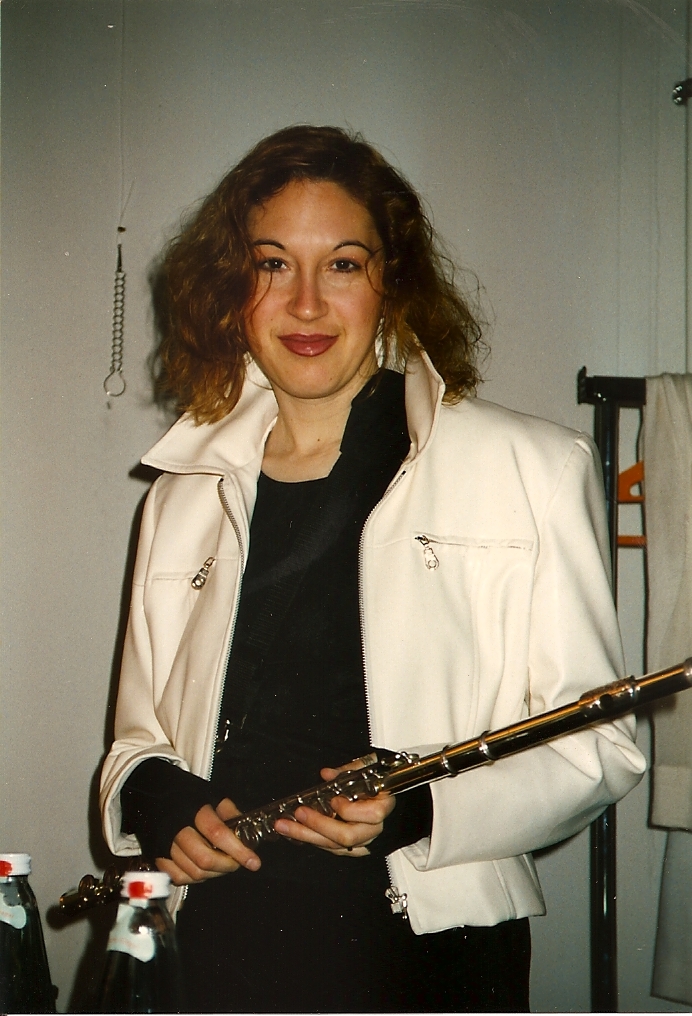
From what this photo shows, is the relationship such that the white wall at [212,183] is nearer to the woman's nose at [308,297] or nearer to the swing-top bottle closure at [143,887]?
the woman's nose at [308,297]

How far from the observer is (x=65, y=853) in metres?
1.26

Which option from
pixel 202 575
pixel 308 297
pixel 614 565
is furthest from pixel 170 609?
pixel 614 565

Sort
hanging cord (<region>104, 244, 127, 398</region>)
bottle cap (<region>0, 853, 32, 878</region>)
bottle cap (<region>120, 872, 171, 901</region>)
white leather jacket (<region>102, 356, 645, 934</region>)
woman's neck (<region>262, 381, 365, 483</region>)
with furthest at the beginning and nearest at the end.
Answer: hanging cord (<region>104, 244, 127, 398</region>) < woman's neck (<region>262, 381, 365, 483</region>) < white leather jacket (<region>102, 356, 645, 934</region>) < bottle cap (<region>0, 853, 32, 878</region>) < bottle cap (<region>120, 872, 171, 901</region>)

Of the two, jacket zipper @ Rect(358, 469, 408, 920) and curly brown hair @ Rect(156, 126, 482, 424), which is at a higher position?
curly brown hair @ Rect(156, 126, 482, 424)

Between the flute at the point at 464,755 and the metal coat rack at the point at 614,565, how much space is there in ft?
1.00

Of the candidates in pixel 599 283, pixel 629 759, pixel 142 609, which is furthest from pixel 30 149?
pixel 629 759

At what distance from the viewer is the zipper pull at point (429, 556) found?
1036 mm

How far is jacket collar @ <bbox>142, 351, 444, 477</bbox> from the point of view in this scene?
113 cm

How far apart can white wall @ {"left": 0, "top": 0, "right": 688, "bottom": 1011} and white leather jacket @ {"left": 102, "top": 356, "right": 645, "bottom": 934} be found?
17cm

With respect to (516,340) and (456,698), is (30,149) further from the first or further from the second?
(456,698)

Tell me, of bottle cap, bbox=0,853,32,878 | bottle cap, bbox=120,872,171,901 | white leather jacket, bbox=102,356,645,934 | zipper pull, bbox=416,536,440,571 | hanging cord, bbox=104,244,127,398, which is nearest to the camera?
bottle cap, bbox=120,872,171,901

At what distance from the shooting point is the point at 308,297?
1.09 meters

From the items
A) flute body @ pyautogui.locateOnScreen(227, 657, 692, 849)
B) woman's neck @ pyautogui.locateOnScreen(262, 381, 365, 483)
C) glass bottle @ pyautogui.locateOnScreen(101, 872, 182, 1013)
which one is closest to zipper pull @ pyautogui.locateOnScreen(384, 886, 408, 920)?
flute body @ pyautogui.locateOnScreen(227, 657, 692, 849)

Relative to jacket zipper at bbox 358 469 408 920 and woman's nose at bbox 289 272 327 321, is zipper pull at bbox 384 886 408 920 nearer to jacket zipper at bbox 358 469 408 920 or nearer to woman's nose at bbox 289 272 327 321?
jacket zipper at bbox 358 469 408 920
